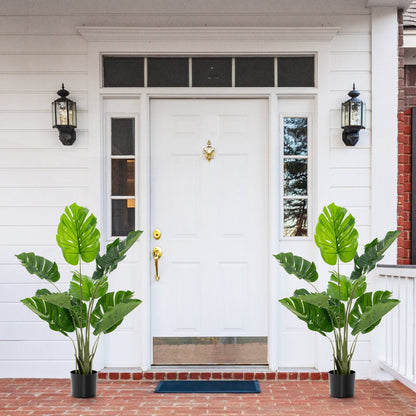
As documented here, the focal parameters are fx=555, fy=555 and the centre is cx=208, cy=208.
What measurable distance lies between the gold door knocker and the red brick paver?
178cm

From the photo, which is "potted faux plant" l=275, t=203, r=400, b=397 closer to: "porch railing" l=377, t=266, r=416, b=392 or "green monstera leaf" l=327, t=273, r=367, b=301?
"green monstera leaf" l=327, t=273, r=367, b=301

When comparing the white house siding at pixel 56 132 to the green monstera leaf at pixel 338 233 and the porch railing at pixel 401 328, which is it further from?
the green monstera leaf at pixel 338 233

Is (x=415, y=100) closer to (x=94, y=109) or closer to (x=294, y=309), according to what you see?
(x=294, y=309)

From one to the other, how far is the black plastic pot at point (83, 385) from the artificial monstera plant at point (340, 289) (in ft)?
4.65

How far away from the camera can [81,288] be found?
12.2 feet

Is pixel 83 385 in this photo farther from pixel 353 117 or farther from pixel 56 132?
pixel 353 117

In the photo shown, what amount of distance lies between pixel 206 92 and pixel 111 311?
1837 millimetres

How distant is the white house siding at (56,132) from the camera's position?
4.29 metres

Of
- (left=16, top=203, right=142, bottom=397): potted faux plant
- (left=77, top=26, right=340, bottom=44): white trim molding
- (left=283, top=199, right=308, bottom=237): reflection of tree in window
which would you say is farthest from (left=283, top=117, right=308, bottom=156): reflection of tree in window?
(left=16, top=203, right=142, bottom=397): potted faux plant

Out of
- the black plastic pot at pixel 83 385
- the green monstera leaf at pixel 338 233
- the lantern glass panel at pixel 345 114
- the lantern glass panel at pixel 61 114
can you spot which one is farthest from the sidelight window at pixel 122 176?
the lantern glass panel at pixel 345 114

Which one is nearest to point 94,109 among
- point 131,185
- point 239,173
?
point 131,185

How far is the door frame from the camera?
4281mm

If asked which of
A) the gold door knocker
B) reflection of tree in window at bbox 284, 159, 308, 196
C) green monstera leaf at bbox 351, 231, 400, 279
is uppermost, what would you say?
the gold door knocker

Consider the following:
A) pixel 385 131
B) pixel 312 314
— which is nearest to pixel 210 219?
pixel 312 314
